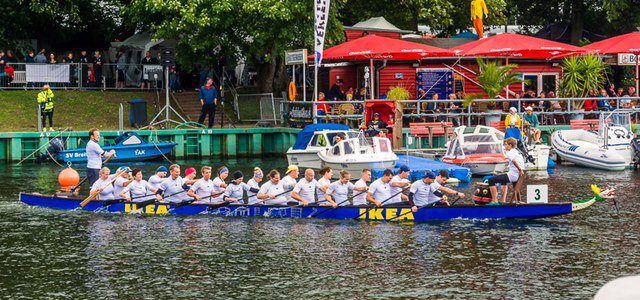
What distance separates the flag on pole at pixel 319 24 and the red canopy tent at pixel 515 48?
6.36m

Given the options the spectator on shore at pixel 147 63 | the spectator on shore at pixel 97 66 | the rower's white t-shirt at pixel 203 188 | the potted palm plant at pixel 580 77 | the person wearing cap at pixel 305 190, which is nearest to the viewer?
the person wearing cap at pixel 305 190

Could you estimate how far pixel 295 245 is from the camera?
25.6 metres

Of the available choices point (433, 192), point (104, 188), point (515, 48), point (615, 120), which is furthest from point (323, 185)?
point (515, 48)

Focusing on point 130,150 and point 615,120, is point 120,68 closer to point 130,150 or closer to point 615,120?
point 130,150

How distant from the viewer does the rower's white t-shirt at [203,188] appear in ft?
99.8

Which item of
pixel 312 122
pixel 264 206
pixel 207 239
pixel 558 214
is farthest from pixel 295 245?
pixel 312 122

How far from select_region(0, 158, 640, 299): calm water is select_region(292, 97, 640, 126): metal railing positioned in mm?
13038

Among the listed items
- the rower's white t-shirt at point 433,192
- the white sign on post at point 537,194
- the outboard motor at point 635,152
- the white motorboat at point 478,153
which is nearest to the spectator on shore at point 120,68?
the white motorboat at point 478,153

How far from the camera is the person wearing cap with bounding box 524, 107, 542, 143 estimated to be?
1666 inches

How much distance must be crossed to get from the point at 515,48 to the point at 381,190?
18769mm

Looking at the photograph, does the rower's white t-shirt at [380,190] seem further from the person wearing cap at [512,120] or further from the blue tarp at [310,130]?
the person wearing cap at [512,120]

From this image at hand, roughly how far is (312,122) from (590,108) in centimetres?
1137

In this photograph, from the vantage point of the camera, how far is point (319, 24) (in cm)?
4344

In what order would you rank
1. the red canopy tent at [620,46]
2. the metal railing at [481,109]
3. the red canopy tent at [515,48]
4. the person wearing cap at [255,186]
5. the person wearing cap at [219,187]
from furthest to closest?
the red canopy tent at [620,46] < the red canopy tent at [515,48] < the metal railing at [481,109] < the person wearing cap at [219,187] < the person wearing cap at [255,186]
